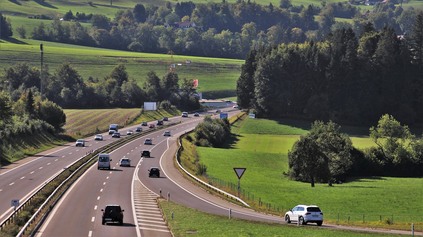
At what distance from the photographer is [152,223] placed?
5175 centimetres

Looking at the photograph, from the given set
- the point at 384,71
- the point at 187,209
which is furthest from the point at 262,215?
the point at 384,71

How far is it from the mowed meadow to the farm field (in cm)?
899

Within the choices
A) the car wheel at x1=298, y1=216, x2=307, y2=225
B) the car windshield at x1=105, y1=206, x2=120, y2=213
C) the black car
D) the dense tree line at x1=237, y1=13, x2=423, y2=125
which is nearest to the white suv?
the car wheel at x1=298, y1=216, x2=307, y2=225

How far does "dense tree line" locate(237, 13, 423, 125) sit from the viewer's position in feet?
574

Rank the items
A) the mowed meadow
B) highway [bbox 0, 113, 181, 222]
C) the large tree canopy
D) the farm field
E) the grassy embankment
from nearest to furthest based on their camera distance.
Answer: the farm field, highway [bbox 0, 113, 181, 222], the mowed meadow, the large tree canopy, the grassy embankment

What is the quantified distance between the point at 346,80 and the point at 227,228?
134 metres

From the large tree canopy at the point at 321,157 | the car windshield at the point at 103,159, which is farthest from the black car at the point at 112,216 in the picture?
the large tree canopy at the point at 321,157

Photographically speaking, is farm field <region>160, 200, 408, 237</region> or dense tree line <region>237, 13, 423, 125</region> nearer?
farm field <region>160, 200, 408, 237</region>

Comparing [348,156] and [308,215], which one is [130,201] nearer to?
[308,215]

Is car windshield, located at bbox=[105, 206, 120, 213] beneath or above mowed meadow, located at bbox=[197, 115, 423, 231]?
above

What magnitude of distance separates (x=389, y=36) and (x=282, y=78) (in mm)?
22865

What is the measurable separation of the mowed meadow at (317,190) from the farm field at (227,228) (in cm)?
899

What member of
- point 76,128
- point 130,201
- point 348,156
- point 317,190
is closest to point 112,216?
point 130,201

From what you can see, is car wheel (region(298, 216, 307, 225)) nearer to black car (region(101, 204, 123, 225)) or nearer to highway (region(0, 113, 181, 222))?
black car (region(101, 204, 123, 225))
